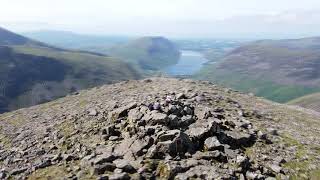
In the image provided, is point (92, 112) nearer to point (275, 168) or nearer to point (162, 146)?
point (162, 146)

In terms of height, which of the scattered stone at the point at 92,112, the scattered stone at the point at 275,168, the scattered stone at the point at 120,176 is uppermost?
the scattered stone at the point at 120,176

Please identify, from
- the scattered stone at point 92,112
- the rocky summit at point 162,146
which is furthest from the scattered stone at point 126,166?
the scattered stone at point 92,112

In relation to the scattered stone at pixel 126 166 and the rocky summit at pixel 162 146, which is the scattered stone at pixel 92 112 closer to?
the rocky summit at pixel 162 146

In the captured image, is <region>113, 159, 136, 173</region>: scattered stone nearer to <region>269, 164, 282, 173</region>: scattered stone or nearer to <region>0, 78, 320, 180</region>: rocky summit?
<region>0, 78, 320, 180</region>: rocky summit

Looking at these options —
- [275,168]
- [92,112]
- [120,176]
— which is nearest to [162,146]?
[120,176]

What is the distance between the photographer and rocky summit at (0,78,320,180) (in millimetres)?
25172

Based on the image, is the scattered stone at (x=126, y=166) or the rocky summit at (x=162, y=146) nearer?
the scattered stone at (x=126, y=166)

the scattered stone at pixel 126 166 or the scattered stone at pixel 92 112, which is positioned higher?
the scattered stone at pixel 126 166

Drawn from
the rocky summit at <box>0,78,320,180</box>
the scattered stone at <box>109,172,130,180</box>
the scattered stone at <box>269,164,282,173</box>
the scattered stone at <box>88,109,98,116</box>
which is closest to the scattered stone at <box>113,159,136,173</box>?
the rocky summit at <box>0,78,320,180</box>

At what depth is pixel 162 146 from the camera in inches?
1035

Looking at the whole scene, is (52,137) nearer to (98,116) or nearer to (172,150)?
(98,116)

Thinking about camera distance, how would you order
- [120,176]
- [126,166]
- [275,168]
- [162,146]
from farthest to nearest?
1. [275,168]
2. [162,146]
3. [126,166]
4. [120,176]

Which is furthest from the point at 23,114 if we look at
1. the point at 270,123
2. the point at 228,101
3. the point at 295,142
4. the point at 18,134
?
the point at 295,142

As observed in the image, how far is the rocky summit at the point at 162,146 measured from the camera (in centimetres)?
2517
